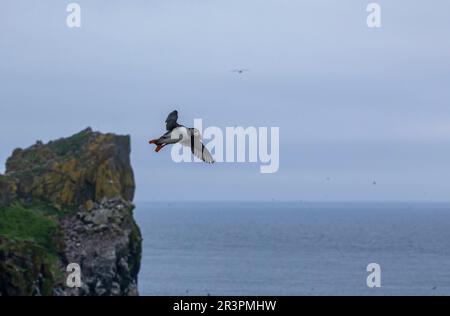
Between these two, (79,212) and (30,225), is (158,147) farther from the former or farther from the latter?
(79,212)

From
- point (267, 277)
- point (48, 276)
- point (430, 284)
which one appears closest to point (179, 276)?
point (267, 277)

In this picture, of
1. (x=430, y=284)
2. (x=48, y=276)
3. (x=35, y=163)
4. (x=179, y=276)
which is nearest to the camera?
(x=48, y=276)

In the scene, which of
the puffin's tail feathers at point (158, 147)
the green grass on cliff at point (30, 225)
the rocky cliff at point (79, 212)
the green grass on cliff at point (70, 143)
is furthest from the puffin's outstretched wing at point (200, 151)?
the green grass on cliff at point (70, 143)

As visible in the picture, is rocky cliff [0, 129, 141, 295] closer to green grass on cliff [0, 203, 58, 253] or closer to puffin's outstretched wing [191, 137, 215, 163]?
green grass on cliff [0, 203, 58, 253]

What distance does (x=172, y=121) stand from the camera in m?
15.5

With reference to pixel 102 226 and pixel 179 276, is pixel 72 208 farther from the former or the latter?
pixel 179 276

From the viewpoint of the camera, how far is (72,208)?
101 m

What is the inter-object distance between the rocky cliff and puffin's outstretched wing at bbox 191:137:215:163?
72420 millimetres

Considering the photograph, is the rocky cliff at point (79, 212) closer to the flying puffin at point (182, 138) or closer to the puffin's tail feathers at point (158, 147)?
the flying puffin at point (182, 138)

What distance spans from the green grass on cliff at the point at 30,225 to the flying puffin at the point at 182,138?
251 ft
